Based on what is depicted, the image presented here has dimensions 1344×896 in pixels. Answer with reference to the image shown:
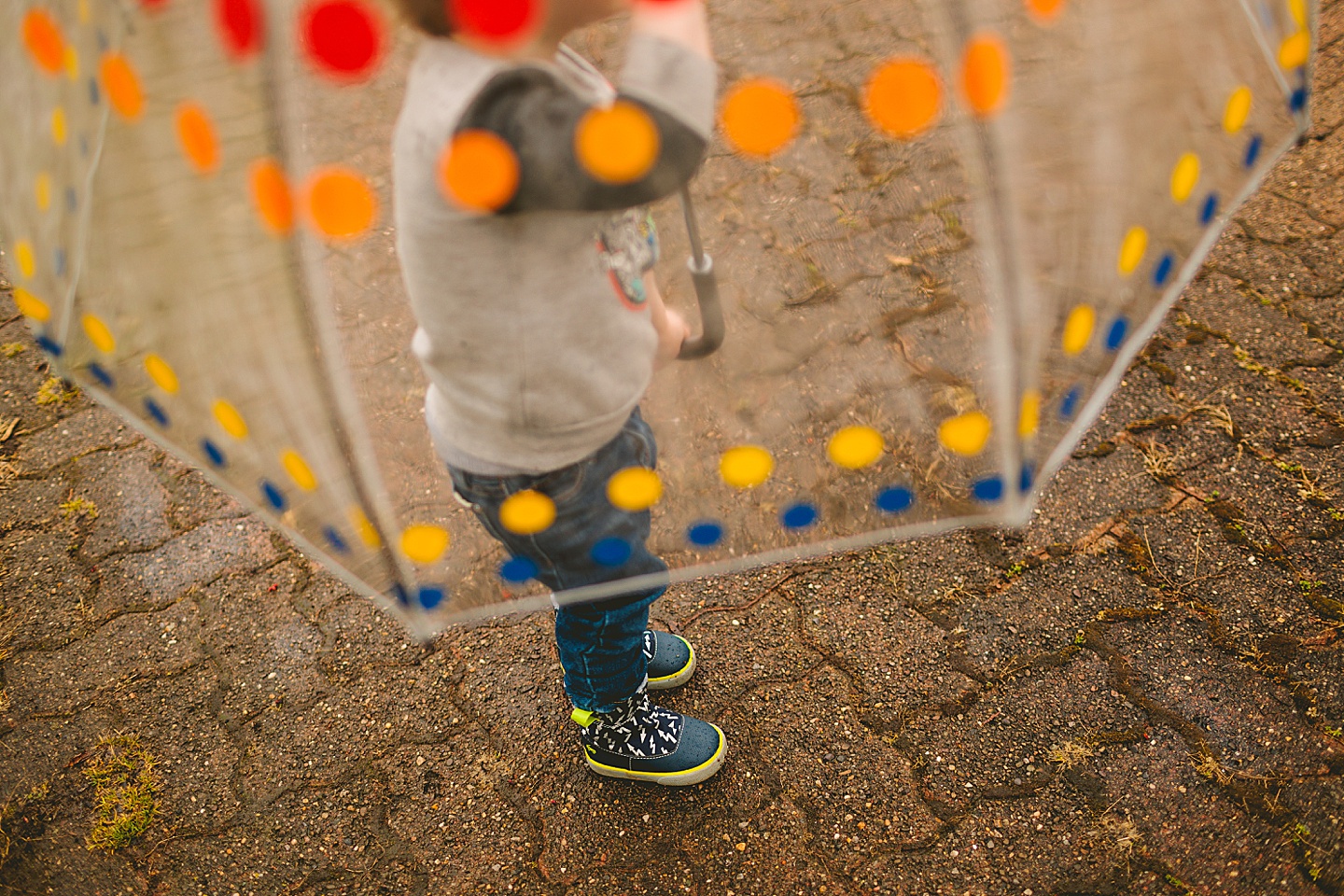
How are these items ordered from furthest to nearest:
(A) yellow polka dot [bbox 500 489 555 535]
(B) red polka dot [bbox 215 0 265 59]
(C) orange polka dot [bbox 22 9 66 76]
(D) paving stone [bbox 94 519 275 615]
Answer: (D) paving stone [bbox 94 519 275 615] → (A) yellow polka dot [bbox 500 489 555 535] → (C) orange polka dot [bbox 22 9 66 76] → (B) red polka dot [bbox 215 0 265 59]

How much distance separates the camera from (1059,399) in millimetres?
938

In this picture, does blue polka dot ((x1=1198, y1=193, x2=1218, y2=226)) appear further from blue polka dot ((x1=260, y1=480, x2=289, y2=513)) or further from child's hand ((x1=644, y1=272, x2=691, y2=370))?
blue polka dot ((x1=260, y1=480, x2=289, y2=513))

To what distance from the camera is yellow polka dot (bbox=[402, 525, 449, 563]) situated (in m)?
1.06

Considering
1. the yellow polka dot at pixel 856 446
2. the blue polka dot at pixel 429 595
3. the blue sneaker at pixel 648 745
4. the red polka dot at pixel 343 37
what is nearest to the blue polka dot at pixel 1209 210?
the yellow polka dot at pixel 856 446

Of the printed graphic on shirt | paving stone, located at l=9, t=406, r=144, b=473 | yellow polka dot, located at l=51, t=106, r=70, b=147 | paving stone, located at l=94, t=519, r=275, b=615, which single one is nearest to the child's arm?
the printed graphic on shirt

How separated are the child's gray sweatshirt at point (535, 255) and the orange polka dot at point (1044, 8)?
26 cm

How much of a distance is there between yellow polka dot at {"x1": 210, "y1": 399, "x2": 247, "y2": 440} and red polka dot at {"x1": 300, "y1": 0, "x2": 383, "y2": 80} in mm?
384

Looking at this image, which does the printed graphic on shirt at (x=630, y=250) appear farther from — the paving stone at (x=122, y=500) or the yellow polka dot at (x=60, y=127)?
the paving stone at (x=122, y=500)

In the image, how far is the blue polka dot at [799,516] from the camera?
102 cm

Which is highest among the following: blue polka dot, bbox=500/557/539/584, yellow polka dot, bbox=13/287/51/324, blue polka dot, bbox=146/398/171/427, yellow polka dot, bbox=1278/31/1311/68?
yellow polka dot, bbox=1278/31/1311/68

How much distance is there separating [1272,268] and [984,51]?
6.57ft

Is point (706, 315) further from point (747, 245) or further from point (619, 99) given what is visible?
point (619, 99)

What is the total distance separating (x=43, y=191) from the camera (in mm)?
976

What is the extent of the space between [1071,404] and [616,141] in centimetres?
54
